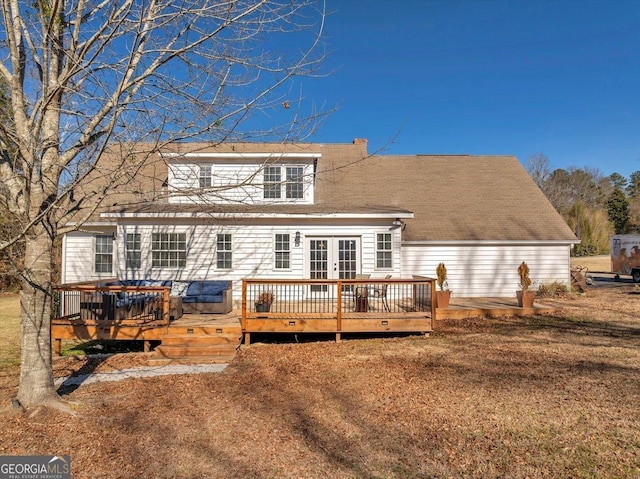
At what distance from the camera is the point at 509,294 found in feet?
49.2

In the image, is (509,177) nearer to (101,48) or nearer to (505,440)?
(505,440)

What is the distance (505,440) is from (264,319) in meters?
Answer: 5.73

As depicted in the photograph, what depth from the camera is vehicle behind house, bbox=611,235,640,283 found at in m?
22.6

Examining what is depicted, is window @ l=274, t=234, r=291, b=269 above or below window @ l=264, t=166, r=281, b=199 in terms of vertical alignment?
below

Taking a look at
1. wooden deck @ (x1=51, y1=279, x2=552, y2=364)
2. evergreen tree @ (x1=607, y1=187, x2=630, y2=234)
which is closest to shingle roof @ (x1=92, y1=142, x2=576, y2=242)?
wooden deck @ (x1=51, y1=279, x2=552, y2=364)

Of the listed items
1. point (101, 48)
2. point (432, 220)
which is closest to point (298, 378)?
point (101, 48)

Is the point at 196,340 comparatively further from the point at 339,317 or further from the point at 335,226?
the point at 335,226

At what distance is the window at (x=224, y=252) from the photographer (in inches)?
493

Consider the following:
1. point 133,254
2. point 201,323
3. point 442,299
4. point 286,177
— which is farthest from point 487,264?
point 133,254

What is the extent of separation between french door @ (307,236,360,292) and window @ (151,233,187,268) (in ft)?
12.8

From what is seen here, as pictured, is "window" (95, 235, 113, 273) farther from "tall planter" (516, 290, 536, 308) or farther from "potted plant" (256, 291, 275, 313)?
"tall planter" (516, 290, 536, 308)

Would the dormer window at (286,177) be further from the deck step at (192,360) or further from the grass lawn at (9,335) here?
the grass lawn at (9,335)

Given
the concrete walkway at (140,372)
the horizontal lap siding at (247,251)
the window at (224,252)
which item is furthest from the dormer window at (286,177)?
the concrete walkway at (140,372)

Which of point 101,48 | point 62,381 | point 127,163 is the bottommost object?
point 62,381
